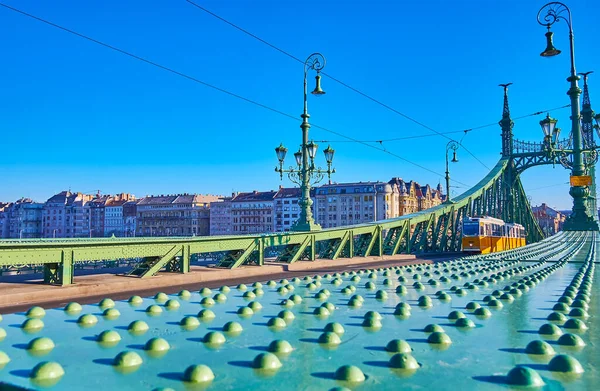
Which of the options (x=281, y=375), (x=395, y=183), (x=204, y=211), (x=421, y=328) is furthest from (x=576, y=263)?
(x=204, y=211)

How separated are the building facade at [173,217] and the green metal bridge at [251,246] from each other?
3547 inches

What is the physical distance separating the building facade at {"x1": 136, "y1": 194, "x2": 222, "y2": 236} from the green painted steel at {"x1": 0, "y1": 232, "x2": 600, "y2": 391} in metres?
119

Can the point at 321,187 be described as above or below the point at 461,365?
above

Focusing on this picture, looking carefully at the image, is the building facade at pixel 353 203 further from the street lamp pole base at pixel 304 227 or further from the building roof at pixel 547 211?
the street lamp pole base at pixel 304 227

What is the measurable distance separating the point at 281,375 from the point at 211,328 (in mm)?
1106

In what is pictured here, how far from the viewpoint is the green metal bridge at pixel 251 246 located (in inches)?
352

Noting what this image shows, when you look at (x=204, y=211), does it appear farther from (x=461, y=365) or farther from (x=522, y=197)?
(x=461, y=365)

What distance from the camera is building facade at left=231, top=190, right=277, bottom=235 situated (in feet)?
378

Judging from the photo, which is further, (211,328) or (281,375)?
(211,328)

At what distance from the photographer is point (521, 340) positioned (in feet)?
9.26

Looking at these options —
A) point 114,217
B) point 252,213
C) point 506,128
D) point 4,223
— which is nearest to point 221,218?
point 252,213

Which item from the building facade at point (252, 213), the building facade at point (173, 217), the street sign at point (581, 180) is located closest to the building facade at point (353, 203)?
the building facade at point (252, 213)

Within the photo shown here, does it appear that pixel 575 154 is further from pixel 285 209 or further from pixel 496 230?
pixel 285 209

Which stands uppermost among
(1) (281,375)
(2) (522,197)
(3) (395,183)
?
(3) (395,183)
